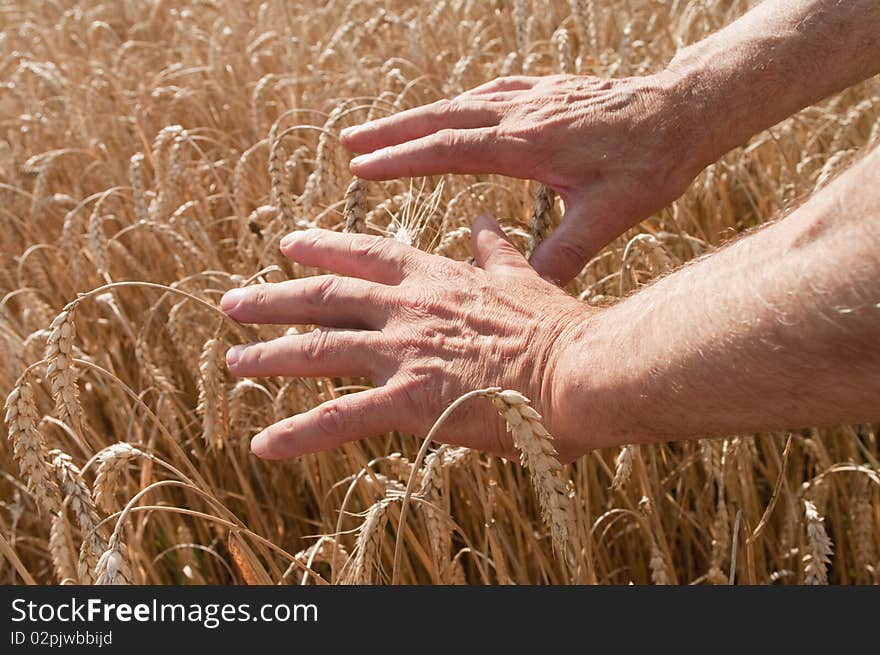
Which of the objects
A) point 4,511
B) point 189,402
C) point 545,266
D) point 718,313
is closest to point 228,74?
point 189,402

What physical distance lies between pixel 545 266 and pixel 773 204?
102cm

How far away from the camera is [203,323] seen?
5.82ft

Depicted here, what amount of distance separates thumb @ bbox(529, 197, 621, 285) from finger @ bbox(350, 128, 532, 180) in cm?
13

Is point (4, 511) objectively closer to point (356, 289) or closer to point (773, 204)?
point (356, 289)

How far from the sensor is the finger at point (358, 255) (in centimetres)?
117

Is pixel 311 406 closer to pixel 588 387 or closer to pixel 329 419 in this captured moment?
pixel 329 419

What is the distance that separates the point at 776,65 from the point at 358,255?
2.63 ft

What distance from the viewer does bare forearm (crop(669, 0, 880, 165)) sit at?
1.46 metres

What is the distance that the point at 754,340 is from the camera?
0.80 meters

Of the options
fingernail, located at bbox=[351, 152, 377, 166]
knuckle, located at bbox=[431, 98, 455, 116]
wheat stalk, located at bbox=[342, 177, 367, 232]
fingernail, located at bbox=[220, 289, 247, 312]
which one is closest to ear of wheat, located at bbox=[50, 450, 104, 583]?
fingernail, located at bbox=[220, 289, 247, 312]

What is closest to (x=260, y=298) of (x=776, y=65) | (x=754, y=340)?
(x=754, y=340)

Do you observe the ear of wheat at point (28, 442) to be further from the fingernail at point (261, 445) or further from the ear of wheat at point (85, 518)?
the fingernail at point (261, 445)

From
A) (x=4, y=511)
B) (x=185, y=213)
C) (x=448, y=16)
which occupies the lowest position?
(x=4, y=511)

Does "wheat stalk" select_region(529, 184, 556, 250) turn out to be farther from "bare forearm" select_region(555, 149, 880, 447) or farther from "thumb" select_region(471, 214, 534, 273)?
"bare forearm" select_region(555, 149, 880, 447)
